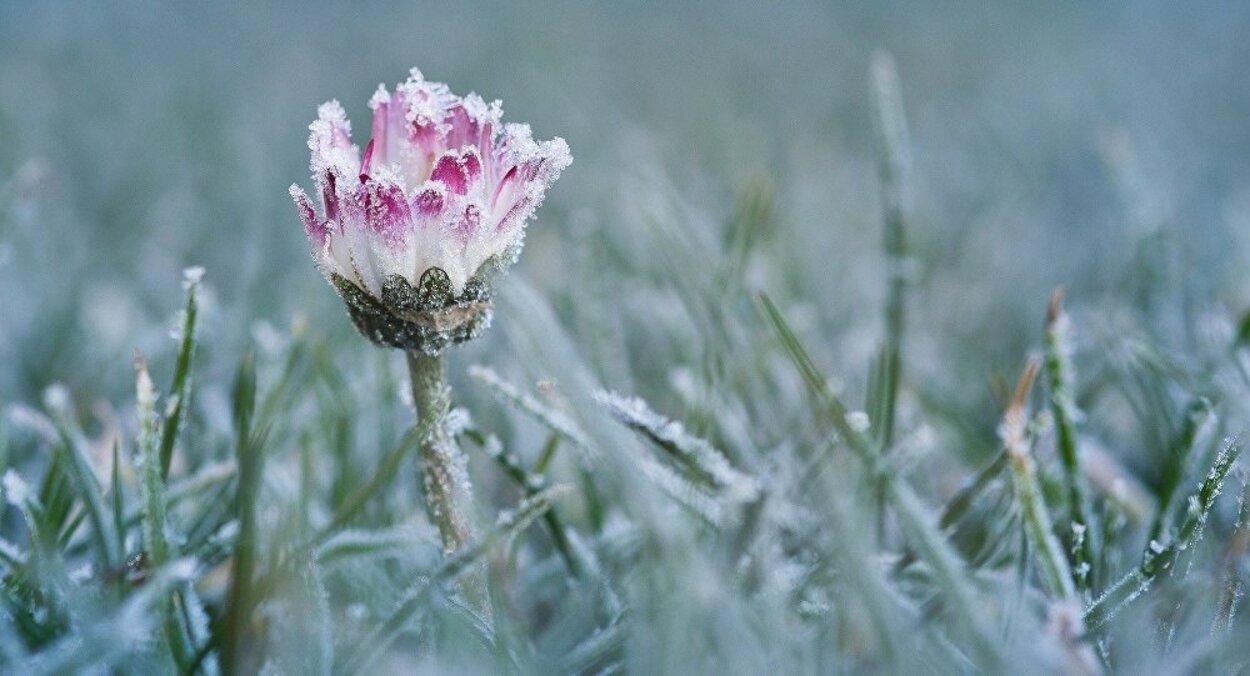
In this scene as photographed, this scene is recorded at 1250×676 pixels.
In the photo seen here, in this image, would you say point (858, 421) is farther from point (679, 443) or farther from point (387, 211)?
point (387, 211)

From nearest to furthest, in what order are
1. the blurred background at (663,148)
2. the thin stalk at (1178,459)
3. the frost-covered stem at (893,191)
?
the thin stalk at (1178,459), the frost-covered stem at (893,191), the blurred background at (663,148)

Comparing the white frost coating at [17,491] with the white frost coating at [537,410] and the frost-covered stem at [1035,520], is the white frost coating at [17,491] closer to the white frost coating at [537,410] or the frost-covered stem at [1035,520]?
the white frost coating at [537,410]

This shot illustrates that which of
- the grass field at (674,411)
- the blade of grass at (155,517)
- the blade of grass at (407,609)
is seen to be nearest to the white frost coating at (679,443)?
the grass field at (674,411)

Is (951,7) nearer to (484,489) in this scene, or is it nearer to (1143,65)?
(1143,65)

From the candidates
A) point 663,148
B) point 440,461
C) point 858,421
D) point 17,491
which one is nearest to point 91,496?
point 17,491

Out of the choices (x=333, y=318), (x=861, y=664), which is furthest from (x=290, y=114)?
(x=861, y=664)

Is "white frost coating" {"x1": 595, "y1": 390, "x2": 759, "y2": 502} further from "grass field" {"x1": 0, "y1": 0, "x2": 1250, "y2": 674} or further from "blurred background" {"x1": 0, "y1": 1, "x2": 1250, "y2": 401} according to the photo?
"blurred background" {"x1": 0, "y1": 1, "x2": 1250, "y2": 401}

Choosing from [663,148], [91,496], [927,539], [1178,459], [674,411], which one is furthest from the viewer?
[663,148]
